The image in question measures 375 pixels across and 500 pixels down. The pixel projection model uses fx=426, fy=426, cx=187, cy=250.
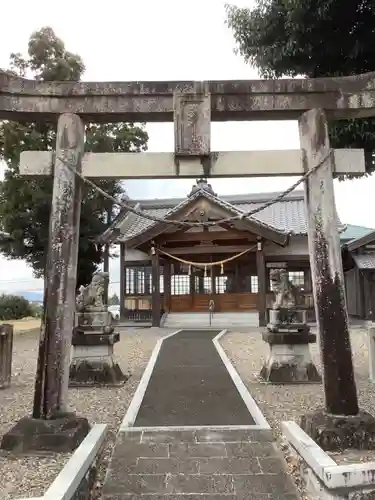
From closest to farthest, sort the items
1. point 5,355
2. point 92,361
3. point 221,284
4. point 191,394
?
point 191,394 < point 5,355 < point 92,361 < point 221,284

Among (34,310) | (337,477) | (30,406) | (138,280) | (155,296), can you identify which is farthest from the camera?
(34,310)

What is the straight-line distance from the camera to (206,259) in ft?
73.6

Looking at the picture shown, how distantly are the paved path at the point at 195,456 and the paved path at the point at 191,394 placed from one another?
0.05 ft

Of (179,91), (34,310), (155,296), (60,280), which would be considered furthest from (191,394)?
(34,310)

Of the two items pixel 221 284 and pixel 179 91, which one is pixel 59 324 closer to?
pixel 179 91

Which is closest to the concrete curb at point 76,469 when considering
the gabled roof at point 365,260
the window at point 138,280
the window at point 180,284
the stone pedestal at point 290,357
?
the stone pedestal at point 290,357

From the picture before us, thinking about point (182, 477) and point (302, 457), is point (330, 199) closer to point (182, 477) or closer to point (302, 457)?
point (302, 457)

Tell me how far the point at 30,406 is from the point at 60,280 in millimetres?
3355

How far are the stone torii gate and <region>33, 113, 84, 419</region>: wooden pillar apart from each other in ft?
0.04

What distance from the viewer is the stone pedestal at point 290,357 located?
9.04m

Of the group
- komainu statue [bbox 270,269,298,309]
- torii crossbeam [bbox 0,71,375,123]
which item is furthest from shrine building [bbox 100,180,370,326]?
torii crossbeam [bbox 0,71,375,123]

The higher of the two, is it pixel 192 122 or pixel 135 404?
pixel 192 122

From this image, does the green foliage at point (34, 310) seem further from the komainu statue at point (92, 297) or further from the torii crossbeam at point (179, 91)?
the torii crossbeam at point (179, 91)

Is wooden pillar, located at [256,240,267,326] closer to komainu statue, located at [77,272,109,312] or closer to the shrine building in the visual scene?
the shrine building
